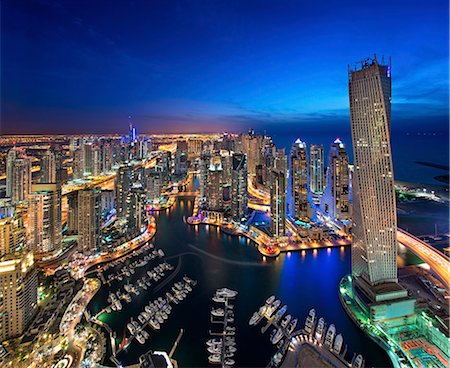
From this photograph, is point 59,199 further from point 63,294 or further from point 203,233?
point 203,233

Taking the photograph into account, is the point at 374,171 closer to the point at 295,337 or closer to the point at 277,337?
the point at 295,337

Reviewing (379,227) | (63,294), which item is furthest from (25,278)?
(379,227)

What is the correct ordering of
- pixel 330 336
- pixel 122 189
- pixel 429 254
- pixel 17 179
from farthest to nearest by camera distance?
pixel 122 189, pixel 17 179, pixel 429 254, pixel 330 336

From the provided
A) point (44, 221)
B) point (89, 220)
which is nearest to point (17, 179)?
point (44, 221)

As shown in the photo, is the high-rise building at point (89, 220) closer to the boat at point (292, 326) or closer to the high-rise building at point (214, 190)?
the high-rise building at point (214, 190)

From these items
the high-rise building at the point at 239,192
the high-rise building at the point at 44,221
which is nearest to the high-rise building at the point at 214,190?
the high-rise building at the point at 239,192

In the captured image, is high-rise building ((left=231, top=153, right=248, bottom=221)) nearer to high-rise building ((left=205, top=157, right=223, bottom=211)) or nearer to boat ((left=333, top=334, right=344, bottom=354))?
high-rise building ((left=205, top=157, right=223, bottom=211))
